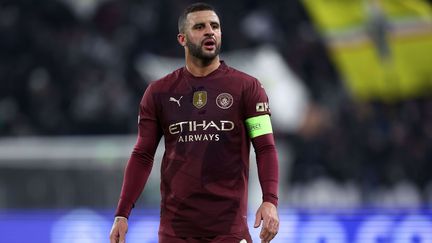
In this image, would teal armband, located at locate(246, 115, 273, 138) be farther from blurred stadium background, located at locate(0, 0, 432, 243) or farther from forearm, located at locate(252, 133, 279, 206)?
blurred stadium background, located at locate(0, 0, 432, 243)

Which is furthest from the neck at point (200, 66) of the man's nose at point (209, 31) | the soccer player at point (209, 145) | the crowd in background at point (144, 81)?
the crowd in background at point (144, 81)

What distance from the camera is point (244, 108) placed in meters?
4.81

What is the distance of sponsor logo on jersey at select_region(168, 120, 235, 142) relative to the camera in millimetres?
4781

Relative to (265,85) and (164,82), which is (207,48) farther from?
(265,85)

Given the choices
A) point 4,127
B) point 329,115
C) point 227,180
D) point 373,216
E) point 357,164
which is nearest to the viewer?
point 227,180

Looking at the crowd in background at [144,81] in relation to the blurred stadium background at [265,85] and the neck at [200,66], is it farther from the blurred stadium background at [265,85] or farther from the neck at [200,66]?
the neck at [200,66]

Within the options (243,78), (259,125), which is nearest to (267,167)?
(259,125)

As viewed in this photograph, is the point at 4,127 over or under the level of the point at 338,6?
under

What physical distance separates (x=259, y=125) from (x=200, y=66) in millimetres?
397

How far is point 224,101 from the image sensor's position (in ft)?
15.8

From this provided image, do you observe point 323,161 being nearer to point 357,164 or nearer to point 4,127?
point 357,164

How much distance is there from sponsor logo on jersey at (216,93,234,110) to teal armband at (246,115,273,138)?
118 mm

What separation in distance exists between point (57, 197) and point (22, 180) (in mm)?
542

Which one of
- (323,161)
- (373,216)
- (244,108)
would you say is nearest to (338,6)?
(323,161)
